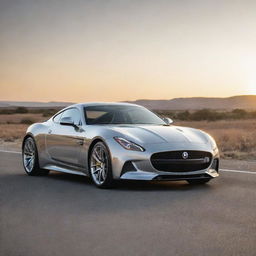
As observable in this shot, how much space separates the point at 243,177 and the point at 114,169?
292 centimetres

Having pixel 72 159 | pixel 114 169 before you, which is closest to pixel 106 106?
pixel 72 159

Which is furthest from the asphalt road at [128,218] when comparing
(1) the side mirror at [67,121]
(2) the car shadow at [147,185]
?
(1) the side mirror at [67,121]

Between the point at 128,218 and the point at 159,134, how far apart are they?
112 inches

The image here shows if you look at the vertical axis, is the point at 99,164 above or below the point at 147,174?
above

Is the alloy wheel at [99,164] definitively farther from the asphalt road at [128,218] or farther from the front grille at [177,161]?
the front grille at [177,161]

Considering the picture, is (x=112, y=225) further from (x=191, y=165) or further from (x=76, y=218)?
(x=191, y=165)

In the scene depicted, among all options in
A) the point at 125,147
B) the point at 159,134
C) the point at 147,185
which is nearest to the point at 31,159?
the point at 147,185

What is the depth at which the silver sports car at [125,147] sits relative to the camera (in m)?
9.22

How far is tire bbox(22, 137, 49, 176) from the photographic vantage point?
11688 millimetres

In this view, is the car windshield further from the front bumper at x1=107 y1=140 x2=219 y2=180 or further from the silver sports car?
the front bumper at x1=107 y1=140 x2=219 y2=180

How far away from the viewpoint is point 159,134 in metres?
9.59

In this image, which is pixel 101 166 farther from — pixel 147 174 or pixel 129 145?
pixel 147 174

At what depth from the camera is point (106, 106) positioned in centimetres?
1091

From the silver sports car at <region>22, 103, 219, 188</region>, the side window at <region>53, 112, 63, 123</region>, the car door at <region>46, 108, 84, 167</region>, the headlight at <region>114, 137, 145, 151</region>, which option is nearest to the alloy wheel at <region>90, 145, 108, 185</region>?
the silver sports car at <region>22, 103, 219, 188</region>
